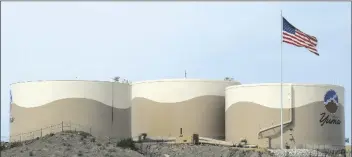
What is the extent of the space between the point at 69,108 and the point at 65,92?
162cm

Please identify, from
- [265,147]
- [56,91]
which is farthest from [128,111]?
[265,147]

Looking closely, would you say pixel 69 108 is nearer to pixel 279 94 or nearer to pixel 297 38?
pixel 279 94

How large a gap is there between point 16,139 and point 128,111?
37.5 feet

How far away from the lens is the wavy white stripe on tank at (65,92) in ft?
195

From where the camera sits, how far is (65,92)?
5947cm

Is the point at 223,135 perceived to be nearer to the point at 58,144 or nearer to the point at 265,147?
the point at 265,147

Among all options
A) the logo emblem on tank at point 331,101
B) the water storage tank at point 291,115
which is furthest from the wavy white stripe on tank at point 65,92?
the logo emblem on tank at point 331,101

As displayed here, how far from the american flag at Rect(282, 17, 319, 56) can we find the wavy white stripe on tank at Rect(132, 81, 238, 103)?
12.4m

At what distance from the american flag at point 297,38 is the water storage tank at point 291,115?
191 inches

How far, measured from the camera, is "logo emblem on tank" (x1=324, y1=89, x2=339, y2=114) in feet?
188

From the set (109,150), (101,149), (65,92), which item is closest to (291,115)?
(109,150)

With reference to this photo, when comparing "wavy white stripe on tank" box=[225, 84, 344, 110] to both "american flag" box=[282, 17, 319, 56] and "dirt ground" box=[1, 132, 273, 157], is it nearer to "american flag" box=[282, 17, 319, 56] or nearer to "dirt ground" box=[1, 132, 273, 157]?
"american flag" box=[282, 17, 319, 56]

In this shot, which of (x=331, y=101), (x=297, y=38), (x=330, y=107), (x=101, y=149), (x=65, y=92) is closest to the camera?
(x=101, y=149)

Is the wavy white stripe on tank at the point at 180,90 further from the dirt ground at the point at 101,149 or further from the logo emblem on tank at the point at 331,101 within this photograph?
the logo emblem on tank at the point at 331,101
